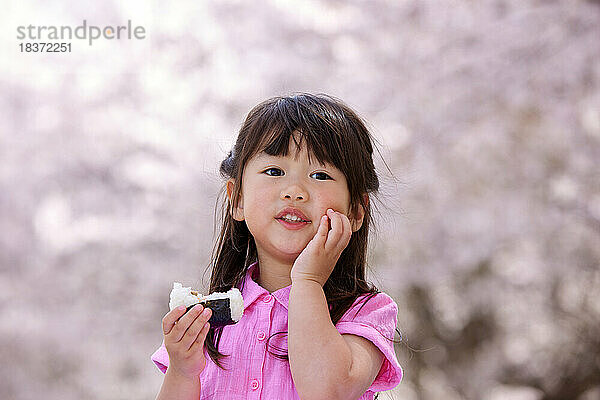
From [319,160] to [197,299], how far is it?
25 centimetres

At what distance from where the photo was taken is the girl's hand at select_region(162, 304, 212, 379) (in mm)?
1011

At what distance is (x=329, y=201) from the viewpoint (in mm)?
1100

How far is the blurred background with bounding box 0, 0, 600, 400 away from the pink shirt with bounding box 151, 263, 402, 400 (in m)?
1.99

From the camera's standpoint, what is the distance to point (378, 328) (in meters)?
1.09

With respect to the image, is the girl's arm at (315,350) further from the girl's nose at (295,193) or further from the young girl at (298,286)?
the girl's nose at (295,193)

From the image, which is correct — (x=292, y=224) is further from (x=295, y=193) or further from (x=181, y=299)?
(x=181, y=299)

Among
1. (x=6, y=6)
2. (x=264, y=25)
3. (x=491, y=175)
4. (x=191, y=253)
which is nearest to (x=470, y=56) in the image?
(x=491, y=175)

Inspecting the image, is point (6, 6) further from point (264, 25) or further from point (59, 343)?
point (59, 343)

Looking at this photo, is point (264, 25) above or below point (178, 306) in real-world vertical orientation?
above

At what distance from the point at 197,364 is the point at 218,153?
2259 mm

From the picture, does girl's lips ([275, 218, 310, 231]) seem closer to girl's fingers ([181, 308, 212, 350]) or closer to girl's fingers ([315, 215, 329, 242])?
girl's fingers ([315, 215, 329, 242])

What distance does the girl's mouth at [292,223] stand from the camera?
110 cm

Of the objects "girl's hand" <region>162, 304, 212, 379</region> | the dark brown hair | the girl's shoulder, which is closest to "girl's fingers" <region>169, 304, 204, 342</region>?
"girl's hand" <region>162, 304, 212, 379</region>

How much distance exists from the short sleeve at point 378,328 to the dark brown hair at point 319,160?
0.01 m
